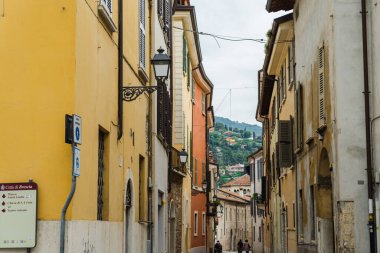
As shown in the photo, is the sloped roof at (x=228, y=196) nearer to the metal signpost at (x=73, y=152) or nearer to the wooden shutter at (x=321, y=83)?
the wooden shutter at (x=321, y=83)

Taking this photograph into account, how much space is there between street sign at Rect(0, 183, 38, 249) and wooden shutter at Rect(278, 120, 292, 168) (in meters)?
15.0

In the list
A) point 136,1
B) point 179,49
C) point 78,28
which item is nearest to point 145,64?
point 136,1

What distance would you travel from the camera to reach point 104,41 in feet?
40.0

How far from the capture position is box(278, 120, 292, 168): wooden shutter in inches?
931

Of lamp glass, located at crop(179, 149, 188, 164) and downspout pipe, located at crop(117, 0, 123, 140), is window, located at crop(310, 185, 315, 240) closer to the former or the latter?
downspout pipe, located at crop(117, 0, 123, 140)

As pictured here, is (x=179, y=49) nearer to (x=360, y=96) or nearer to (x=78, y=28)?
(x=360, y=96)

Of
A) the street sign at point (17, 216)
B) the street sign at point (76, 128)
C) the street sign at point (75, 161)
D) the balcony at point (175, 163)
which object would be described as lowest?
the street sign at point (17, 216)

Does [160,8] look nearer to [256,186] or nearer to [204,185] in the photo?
[204,185]

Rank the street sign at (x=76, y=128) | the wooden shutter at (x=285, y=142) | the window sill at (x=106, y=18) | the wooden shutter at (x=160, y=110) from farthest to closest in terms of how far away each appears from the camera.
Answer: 1. the wooden shutter at (x=285, y=142)
2. the wooden shutter at (x=160, y=110)
3. the window sill at (x=106, y=18)
4. the street sign at (x=76, y=128)

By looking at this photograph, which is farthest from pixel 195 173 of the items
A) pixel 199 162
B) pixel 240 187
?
pixel 240 187

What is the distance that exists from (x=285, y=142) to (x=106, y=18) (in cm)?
1263

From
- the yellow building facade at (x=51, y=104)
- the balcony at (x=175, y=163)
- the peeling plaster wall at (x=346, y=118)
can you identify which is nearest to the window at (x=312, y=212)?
the peeling plaster wall at (x=346, y=118)

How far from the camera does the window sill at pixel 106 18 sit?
11577 millimetres

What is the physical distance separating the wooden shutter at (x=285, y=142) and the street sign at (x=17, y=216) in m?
15.0
